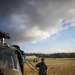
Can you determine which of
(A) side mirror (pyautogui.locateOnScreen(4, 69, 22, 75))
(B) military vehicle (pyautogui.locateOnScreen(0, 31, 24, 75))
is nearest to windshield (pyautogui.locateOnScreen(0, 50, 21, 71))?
(B) military vehicle (pyautogui.locateOnScreen(0, 31, 24, 75))

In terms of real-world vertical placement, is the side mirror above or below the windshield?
below

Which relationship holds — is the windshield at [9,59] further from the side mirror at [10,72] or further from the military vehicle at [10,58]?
the side mirror at [10,72]

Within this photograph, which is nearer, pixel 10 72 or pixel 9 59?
pixel 10 72

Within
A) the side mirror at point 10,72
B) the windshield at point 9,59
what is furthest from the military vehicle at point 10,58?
the side mirror at point 10,72

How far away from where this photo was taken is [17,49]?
764 centimetres

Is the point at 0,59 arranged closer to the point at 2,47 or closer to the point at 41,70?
the point at 2,47

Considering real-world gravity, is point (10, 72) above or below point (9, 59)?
below

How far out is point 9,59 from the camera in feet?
24.3

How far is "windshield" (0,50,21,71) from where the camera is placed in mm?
7230

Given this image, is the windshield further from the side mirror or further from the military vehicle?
the side mirror

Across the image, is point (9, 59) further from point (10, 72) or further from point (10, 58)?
point (10, 72)

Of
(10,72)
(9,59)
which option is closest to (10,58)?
(9,59)

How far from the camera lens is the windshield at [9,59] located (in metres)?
7.23

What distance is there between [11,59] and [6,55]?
0.54ft
